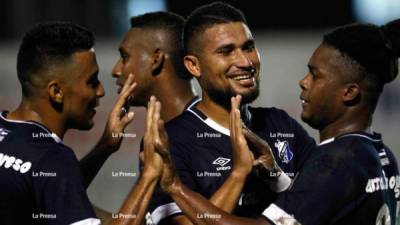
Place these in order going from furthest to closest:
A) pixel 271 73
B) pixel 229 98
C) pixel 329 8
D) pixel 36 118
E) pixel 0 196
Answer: pixel 329 8 < pixel 271 73 < pixel 229 98 < pixel 36 118 < pixel 0 196

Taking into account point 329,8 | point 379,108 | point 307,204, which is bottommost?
point 379,108

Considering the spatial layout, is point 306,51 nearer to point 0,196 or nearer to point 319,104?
point 319,104

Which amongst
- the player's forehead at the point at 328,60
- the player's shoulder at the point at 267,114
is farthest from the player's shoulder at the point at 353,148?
the player's shoulder at the point at 267,114

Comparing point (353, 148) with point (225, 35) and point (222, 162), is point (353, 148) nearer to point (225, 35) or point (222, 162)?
point (222, 162)

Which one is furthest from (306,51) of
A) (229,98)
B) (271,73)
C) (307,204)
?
(307,204)

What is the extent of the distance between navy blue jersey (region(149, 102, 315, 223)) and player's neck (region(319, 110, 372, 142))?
0.45 metres

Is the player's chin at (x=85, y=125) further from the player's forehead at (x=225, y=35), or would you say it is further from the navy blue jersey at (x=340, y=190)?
the navy blue jersey at (x=340, y=190)

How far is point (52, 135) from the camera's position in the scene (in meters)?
4.51

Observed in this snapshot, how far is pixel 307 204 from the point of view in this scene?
13.9ft

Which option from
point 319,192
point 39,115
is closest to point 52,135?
point 39,115

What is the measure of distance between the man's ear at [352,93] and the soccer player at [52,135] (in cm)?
91

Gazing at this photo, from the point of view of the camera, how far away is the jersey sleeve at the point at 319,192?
420 cm

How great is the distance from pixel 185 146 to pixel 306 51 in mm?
5760

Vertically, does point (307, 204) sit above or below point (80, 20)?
above
